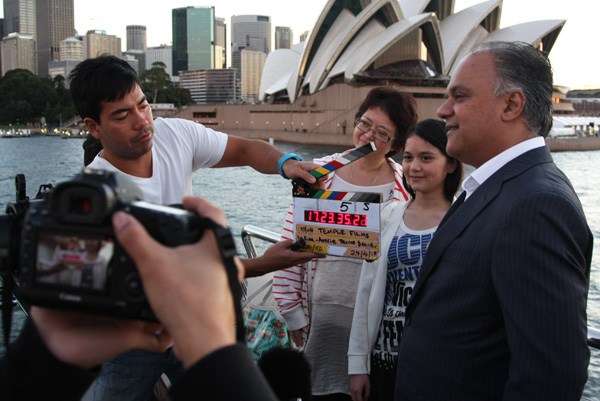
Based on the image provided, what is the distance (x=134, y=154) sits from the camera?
1.63 m

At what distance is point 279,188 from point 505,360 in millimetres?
12526

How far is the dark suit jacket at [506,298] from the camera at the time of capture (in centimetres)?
108

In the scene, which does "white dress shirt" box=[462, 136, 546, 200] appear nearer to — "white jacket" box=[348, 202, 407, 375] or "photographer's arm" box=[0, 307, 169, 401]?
"white jacket" box=[348, 202, 407, 375]

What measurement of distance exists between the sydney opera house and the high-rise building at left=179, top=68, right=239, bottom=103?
62.8 m

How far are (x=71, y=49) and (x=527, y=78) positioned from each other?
341 ft

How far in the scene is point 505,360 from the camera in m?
1.20

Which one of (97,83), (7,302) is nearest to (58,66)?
(97,83)

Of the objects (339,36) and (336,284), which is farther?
(339,36)

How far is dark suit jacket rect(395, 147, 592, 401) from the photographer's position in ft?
3.55

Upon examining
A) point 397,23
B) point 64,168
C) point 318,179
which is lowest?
point 64,168

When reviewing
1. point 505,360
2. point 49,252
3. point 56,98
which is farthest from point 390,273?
point 56,98

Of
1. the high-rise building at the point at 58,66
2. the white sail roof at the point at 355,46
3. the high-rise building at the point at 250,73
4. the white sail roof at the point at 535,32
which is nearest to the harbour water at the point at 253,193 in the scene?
the white sail roof at the point at 535,32

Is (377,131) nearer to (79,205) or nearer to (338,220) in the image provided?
(338,220)

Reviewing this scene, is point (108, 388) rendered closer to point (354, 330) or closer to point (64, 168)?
point (354, 330)
